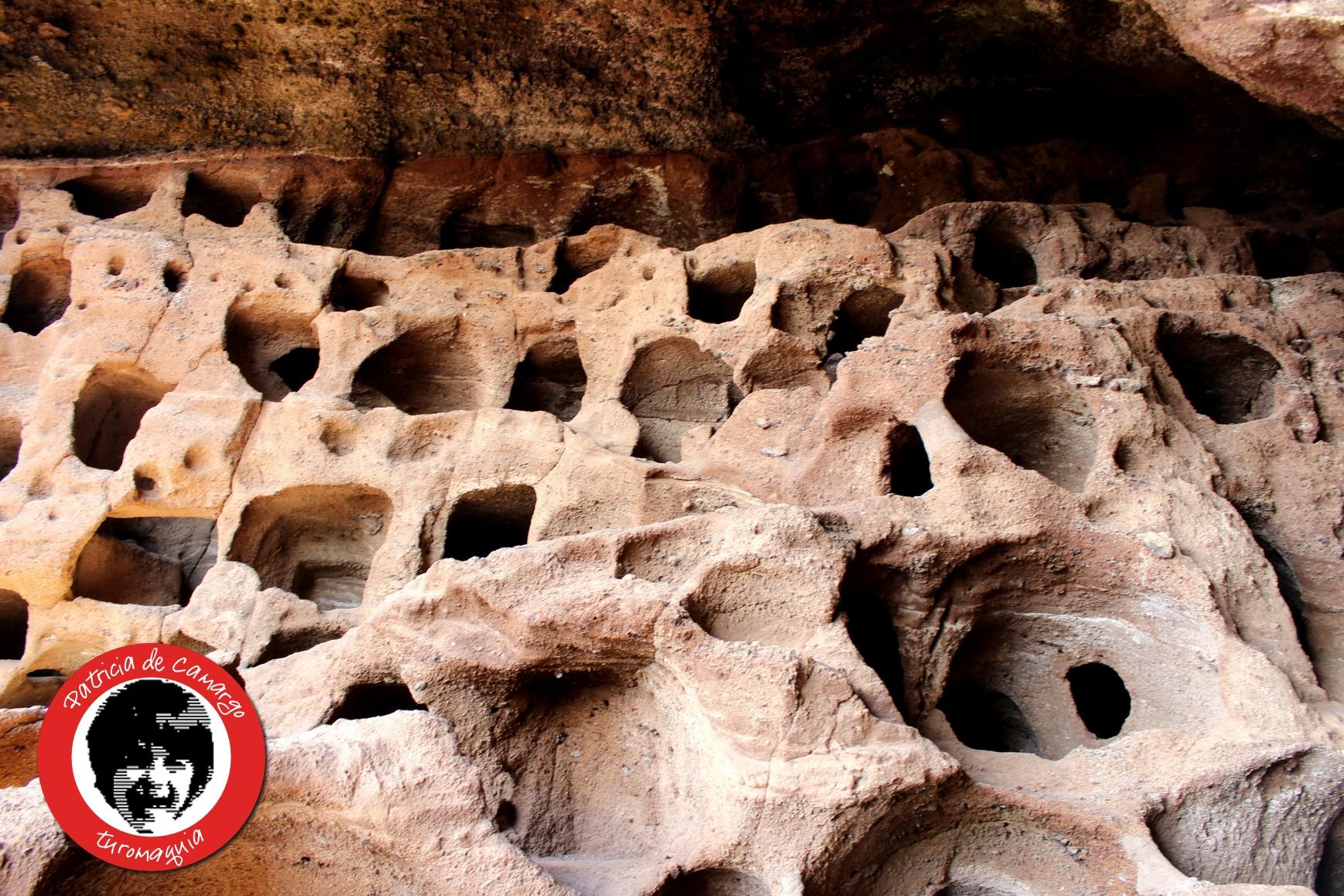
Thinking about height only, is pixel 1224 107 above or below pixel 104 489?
above

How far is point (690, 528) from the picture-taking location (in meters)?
3.37

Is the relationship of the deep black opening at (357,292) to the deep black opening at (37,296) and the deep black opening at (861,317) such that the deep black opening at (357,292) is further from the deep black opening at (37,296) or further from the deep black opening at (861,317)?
the deep black opening at (861,317)

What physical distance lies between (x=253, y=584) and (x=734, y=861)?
103 inches

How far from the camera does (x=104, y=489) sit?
456 cm

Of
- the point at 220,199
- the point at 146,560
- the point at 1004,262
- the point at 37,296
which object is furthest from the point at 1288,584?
the point at 37,296

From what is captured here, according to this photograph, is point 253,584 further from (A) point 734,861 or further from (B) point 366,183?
(B) point 366,183

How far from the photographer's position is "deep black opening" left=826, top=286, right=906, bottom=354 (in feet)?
16.2

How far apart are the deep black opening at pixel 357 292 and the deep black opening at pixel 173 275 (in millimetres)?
798

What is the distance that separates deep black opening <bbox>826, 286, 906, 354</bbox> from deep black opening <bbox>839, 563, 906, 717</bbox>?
5.68ft

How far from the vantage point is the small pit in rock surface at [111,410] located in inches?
199

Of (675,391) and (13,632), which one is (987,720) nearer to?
(675,391)

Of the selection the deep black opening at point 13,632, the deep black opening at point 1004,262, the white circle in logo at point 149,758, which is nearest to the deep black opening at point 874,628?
the white circle in logo at point 149,758

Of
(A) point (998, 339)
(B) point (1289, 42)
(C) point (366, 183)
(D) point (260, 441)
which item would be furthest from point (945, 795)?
(C) point (366, 183)

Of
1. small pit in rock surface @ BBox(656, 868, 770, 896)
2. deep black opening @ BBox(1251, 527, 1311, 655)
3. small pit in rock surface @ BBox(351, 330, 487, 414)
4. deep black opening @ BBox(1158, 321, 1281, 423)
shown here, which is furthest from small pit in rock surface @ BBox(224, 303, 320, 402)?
deep black opening @ BBox(1251, 527, 1311, 655)
